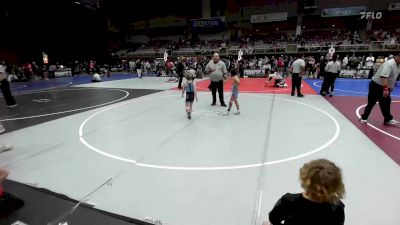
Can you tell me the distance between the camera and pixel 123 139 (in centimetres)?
571

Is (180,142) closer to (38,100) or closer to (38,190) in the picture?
(38,190)

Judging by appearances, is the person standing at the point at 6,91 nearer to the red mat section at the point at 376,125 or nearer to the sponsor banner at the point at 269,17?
the red mat section at the point at 376,125

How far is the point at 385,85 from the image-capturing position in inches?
233

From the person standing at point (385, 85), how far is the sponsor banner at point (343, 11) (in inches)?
1260

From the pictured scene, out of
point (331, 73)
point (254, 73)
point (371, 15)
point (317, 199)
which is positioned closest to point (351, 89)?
point (331, 73)

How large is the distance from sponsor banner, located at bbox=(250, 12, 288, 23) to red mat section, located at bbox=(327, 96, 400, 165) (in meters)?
28.6

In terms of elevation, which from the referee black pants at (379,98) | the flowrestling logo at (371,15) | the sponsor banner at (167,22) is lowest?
the referee black pants at (379,98)

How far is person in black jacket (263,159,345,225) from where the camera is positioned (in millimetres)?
1495

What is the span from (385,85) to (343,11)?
32.7 meters

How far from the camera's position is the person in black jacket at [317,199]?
4.91 feet

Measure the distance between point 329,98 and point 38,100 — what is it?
12.2 meters

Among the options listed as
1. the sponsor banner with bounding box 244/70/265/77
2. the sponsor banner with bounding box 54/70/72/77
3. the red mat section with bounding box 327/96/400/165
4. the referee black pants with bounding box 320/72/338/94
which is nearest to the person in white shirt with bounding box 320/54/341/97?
the referee black pants with bounding box 320/72/338/94

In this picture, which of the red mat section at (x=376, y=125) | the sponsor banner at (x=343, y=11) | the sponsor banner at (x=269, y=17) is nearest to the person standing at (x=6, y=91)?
the red mat section at (x=376, y=125)

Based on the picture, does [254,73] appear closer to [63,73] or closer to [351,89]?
[351,89]
